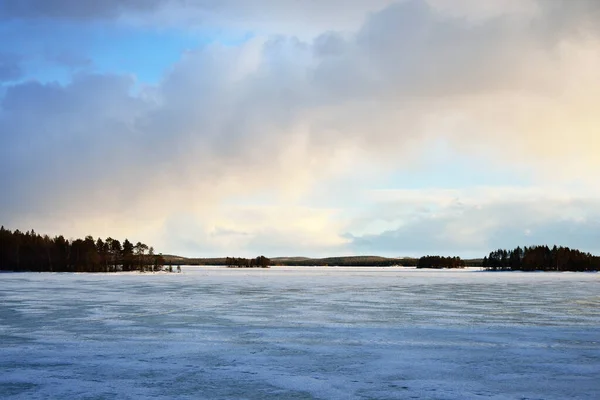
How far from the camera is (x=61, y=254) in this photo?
112 m

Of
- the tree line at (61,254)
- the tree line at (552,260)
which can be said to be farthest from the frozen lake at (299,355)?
the tree line at (552,260)

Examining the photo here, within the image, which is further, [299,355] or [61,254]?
[61,254]

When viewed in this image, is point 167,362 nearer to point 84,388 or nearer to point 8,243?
point 84,388

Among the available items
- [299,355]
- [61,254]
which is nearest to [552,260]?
[61,254]

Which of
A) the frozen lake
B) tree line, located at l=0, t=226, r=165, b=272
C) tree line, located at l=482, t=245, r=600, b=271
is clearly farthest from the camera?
tree line, located at l=482, t=245, r=600, b=271

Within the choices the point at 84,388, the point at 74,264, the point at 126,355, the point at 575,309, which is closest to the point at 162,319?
the point at 126,355

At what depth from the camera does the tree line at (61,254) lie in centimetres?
10969

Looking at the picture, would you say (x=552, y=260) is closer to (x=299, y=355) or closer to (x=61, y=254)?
(x=61, y=254)

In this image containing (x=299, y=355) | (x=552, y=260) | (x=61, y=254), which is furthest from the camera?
(x=552, y=260)

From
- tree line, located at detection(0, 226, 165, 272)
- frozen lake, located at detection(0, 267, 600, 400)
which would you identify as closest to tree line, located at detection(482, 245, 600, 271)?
tree line, located at detection(0, 226, 165, 272)

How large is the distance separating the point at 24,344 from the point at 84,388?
493 cm

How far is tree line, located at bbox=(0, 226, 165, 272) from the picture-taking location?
110m

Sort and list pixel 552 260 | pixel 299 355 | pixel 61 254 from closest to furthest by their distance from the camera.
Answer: pixel 299 355, pixel 61 254, pixel 552 260

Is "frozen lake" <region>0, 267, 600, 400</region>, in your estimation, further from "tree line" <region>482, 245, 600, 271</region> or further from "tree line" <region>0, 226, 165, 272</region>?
"tree line" <region>482, 245, 600, 271</region>
